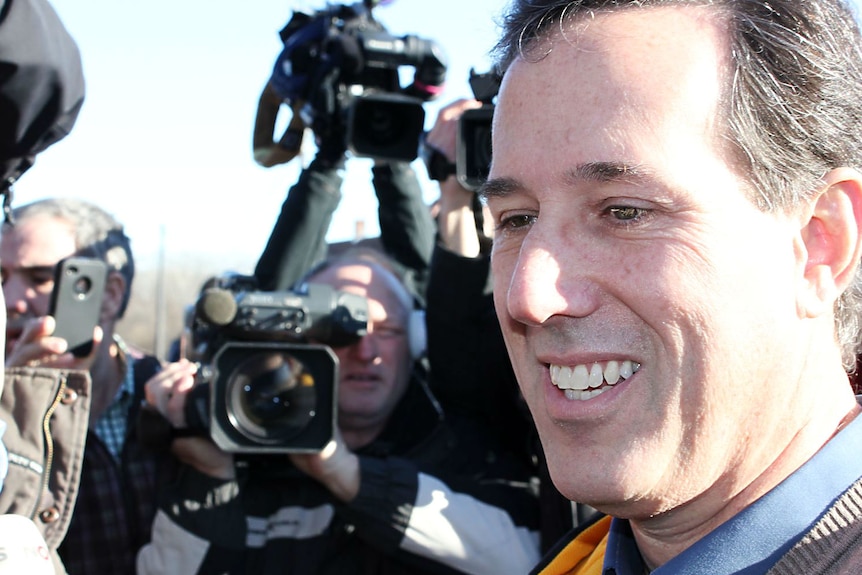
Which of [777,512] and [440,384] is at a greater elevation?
[777,512]

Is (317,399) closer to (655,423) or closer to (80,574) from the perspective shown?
(80,574)

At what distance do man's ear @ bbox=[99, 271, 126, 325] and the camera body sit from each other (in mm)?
693

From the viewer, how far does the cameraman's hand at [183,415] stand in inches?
117

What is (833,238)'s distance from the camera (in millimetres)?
1360

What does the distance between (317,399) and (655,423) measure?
176cm

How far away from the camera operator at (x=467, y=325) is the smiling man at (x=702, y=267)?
1562 millimetres

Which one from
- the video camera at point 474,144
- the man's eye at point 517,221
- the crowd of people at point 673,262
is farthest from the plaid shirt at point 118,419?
the man's eye at point 517,221

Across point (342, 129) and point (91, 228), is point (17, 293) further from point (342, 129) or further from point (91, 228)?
point (342, 129)

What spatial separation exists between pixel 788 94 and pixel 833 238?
0.21m

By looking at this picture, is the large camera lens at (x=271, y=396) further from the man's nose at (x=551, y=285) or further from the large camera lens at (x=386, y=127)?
the man's nose at (x=551, y=285)

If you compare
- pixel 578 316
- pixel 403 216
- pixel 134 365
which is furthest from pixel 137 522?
pixel 578 316

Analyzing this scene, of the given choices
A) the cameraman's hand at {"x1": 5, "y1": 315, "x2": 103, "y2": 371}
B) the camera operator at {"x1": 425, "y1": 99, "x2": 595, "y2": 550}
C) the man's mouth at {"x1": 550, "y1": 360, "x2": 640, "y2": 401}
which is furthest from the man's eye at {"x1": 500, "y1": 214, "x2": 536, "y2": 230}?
the cameraman's hand at {"x1": 5, "y1": 315, "x2": 103, "y2": 371}

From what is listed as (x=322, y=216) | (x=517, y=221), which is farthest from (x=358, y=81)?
(x=517, y=221)

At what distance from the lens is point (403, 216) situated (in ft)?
12.5
